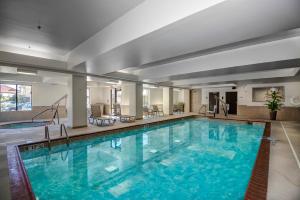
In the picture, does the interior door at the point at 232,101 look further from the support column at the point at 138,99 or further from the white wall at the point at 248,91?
the support column at the point at 138,99

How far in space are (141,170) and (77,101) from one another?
166 inches

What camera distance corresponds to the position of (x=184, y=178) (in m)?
2.98

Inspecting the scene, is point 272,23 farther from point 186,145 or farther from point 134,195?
point 186,145

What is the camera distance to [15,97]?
8734 millimetres

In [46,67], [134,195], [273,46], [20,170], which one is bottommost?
[134,195]

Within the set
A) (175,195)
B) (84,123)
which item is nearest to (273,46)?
(175,195)

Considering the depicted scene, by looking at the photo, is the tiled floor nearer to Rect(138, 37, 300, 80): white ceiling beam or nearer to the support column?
Rect(138, 37, 300, 80): white ceiling beam

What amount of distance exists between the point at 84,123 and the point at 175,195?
16.7 feet

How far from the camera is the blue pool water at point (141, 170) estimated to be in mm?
2549

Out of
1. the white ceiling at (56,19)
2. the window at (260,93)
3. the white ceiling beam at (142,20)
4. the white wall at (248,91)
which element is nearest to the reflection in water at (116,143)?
the white ceiling beam at (142,20)

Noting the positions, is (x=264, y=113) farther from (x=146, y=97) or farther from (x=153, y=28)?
(x=153, y=28)

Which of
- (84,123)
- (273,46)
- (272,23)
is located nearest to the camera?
(272,23)

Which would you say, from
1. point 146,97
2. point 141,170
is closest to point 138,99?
point 146,97

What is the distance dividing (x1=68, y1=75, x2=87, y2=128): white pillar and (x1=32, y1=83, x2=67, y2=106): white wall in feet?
15.4
